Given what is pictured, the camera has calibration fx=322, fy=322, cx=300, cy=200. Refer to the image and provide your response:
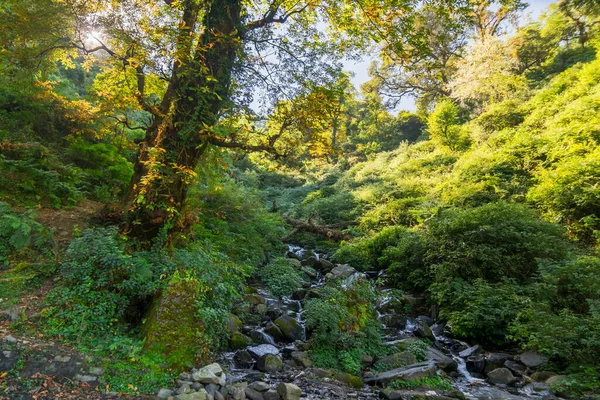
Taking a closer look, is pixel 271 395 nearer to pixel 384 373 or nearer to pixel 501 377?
pixel 384 373

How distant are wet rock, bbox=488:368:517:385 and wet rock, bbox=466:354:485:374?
334mm

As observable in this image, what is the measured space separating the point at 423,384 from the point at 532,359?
2.29 meters

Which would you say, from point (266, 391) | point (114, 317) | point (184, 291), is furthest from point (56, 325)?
point (266, 391)

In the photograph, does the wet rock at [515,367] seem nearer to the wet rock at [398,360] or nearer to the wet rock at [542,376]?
the wet rock at [542,376]

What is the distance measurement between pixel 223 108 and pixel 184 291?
3445mm

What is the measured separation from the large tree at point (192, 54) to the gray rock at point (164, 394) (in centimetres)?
292

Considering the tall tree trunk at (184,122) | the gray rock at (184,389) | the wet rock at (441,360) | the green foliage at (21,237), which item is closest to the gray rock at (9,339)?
the green foliage at (21,237)

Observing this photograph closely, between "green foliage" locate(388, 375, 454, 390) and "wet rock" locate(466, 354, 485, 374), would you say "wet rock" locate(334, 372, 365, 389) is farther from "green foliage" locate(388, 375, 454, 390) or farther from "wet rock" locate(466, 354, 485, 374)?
"wet rock" locate(466, 354, 485, 374)

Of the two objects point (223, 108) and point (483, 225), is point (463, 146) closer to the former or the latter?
point (483, 225)

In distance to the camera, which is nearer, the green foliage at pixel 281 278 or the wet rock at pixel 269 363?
the wet rock at pixel 269 363

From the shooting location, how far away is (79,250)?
4816 mm

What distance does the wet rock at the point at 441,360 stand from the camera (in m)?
5.90

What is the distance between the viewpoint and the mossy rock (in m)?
4.29

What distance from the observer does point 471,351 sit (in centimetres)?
652
